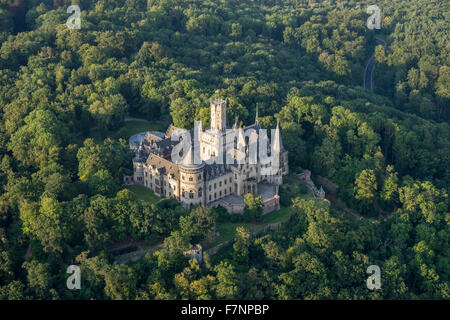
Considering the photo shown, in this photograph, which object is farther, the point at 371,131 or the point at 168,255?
the point at 371,131

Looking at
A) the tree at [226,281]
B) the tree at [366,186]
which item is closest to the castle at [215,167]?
the tree at [366,186]

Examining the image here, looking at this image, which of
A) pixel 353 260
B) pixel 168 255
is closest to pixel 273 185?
pixel 353 260

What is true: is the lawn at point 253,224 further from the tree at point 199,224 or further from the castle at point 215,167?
the tree at point 199,224

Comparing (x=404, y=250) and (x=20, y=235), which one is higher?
(x=20, y=235)

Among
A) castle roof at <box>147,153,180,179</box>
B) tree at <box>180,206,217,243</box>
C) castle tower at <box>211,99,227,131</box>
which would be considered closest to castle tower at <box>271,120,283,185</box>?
castle tower at <box>211,99,227,131</box>

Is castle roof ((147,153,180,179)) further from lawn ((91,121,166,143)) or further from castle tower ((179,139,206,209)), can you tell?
lawn ((91,121,166,143))

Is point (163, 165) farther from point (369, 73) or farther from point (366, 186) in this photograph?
point (369, 73)

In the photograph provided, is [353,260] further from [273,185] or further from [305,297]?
[273,185]
